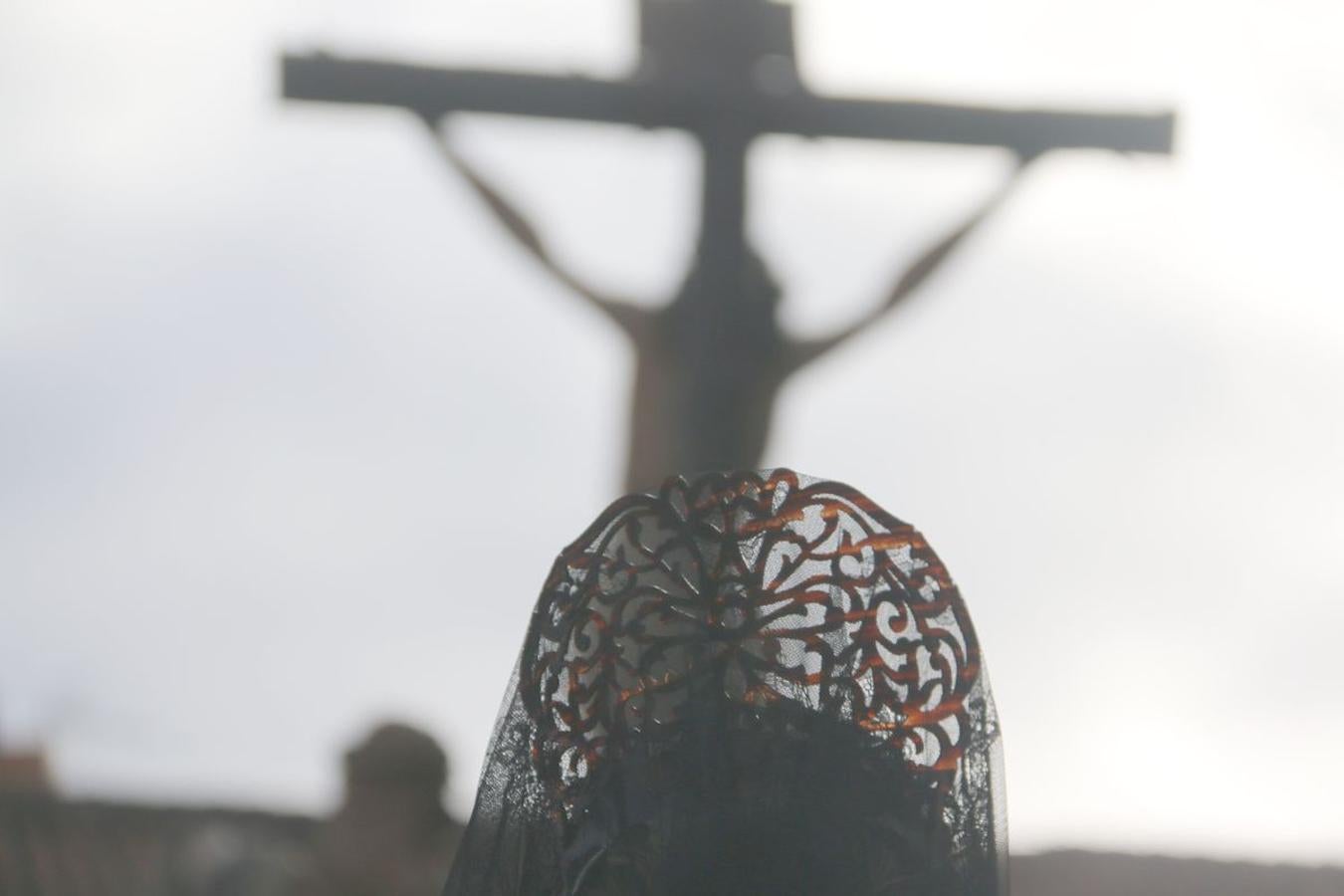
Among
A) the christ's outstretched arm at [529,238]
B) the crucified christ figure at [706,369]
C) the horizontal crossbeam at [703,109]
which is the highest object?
the horizontal crossbeam at [703,109]

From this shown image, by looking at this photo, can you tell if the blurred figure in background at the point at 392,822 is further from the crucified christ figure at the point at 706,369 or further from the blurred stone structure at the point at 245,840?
the crucified christ figure at the point at 706,369

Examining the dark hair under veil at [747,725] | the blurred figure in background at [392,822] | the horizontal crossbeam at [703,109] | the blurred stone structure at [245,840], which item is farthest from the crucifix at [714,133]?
the dark hair under veil at [747,725]

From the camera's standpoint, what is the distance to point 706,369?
5039mm

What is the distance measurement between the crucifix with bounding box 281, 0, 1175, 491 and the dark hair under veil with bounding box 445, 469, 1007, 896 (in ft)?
8.11

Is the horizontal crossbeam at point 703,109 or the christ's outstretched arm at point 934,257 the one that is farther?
the christ's outstretched arm at point 934,257

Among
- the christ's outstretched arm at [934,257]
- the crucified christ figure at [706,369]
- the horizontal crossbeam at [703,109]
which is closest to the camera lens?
Answer: the crucified christ figure at [706,369]

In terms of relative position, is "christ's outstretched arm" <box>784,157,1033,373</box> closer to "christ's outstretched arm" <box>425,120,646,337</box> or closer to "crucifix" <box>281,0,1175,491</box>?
"crucifix" <box>281,0,1175,491</box>

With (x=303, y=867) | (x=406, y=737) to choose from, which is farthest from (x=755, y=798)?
(x=303, y=867)

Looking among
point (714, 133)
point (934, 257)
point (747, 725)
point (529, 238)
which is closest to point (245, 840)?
point (529, 238)

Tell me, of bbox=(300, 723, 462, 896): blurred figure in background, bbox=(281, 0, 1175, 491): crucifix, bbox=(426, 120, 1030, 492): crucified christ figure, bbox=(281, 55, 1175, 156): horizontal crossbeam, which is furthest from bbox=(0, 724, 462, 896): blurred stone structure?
bbox=(281, 55, 1175, 156): horizontal crossbeam

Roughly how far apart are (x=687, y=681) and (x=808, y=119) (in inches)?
133

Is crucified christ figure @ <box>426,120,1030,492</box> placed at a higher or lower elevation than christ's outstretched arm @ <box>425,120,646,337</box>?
lower

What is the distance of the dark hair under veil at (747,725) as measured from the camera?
7.70 ft

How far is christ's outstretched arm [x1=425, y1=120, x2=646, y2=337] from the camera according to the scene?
541 centimetres
